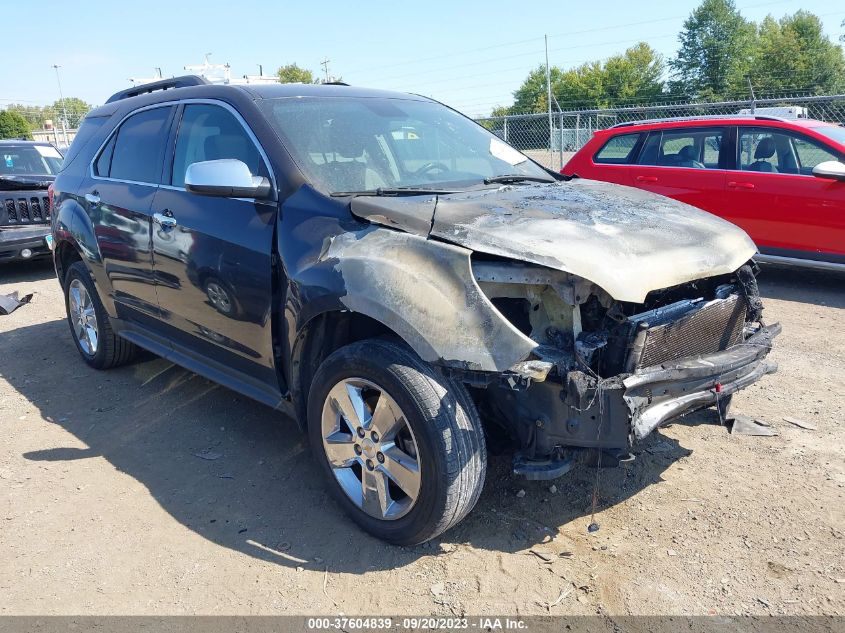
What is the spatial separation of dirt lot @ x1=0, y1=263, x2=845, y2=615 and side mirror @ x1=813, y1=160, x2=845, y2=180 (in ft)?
9.51

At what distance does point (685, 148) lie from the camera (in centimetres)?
770

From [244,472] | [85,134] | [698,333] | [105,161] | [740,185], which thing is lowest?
[244,472]

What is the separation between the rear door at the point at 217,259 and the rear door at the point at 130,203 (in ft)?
0.55

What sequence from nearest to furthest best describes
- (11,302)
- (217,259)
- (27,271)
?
(217,259) < (11,302) < (27,271)

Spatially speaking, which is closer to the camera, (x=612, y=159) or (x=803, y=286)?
(x=803, y=286)

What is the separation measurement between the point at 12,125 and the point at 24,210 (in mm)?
34223

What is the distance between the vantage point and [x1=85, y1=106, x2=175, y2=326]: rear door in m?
4.16

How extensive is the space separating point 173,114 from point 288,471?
7.44 ft

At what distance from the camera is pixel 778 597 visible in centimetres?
256

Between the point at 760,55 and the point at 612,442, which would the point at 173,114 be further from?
the point at 760,55

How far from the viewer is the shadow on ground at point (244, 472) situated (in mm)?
3018

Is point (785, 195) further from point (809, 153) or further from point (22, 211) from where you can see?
point (22, 211)

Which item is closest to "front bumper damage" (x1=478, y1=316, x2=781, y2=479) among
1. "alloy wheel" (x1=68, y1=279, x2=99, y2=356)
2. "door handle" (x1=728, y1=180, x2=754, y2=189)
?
"alloy wheel" (x1=68, y1=279, x2=99, y2=356)

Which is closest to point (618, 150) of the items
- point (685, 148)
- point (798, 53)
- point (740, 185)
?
point (685, 148)
